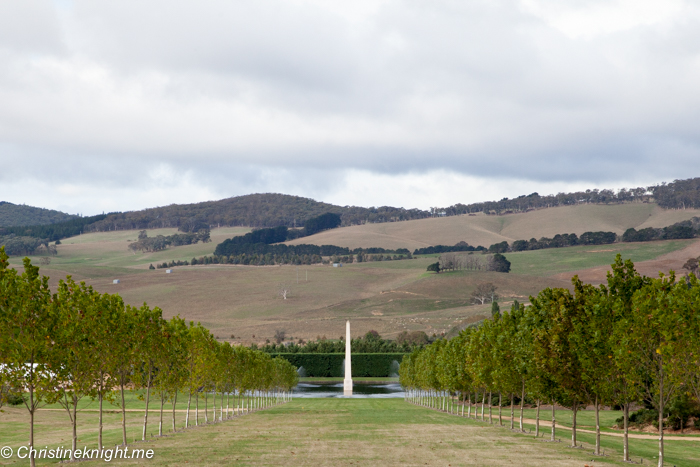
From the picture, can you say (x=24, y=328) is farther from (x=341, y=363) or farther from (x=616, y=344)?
(x=341, y=363)

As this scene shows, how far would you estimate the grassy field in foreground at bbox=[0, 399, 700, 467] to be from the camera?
83.2 ft

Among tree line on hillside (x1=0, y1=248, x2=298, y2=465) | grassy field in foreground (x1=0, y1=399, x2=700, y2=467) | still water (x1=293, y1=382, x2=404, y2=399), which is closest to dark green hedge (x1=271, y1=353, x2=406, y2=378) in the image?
still water (x1=293, y1=382, x2=404, y2=399)

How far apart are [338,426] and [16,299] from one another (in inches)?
902

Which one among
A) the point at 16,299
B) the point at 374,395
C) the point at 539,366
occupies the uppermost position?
the point at 16,299

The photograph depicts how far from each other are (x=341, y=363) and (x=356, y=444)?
8487 cm

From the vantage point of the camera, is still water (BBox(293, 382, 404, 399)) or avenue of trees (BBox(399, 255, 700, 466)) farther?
still water (BBox(293, 382, 404, 399))

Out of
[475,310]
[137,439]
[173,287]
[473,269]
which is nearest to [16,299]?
[137,439]

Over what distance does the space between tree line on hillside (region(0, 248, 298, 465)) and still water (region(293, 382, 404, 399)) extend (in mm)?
49423

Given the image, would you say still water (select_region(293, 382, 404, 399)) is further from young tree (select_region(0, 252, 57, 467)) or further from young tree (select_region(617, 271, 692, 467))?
young tree (select_region(0, 252, 57, 467))

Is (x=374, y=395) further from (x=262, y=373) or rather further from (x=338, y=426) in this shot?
(x=338, y=426)

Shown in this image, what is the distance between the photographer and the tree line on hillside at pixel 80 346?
2153 cm

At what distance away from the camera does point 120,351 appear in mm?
28469

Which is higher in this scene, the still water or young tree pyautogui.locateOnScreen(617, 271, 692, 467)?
young tree pyautogui.locateOnScreen(617, 271, 692, 467)

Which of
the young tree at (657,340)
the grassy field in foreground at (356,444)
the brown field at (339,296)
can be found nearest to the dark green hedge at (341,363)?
the brown field at (339,296)
